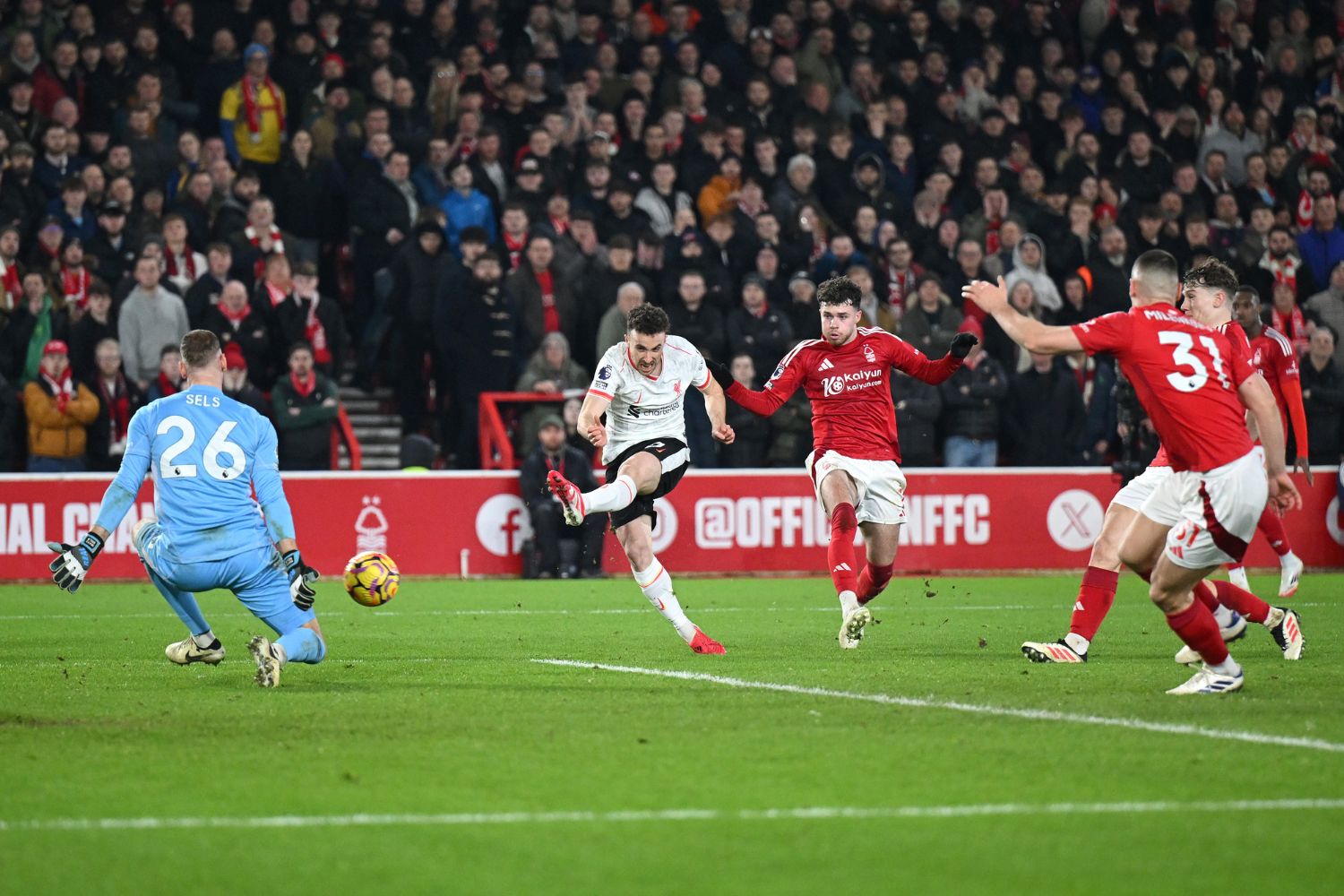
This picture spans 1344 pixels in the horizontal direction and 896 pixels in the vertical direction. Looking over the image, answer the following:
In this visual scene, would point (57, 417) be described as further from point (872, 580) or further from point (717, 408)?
point (872, 580)

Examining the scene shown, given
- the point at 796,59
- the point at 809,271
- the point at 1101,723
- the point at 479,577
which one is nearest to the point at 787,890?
the point at 1101,723

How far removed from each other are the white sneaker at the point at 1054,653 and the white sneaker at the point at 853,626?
1012mm

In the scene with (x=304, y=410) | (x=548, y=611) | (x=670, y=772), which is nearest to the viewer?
(x=670, y=772)

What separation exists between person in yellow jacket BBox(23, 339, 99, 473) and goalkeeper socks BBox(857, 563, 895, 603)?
9600 millimetres

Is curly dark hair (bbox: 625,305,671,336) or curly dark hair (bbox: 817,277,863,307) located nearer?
curly dark hair (bbox: 625,305,671,336)

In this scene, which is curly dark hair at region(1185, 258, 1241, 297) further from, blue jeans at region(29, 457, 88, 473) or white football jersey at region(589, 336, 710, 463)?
blue jeans at region(29, 457, 88, 473)

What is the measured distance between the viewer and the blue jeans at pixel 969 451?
795 inches

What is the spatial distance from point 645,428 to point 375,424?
405 inches

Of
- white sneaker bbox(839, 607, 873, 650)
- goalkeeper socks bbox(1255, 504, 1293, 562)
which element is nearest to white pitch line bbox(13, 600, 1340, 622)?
goalkeeper socks bbox(1255, 504, 1293, 562)

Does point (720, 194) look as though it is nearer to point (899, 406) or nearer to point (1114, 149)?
point (899, 406)

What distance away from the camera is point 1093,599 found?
10461 millimetres

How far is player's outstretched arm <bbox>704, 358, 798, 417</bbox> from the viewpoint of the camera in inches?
464

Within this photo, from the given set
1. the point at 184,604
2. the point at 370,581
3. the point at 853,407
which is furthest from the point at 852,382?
the point at 184,604

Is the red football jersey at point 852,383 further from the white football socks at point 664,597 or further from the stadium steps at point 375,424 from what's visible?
the stadium steps at point 375,424
